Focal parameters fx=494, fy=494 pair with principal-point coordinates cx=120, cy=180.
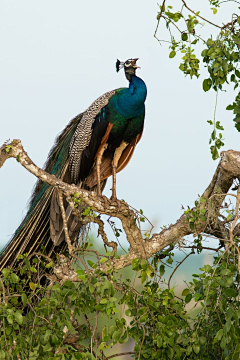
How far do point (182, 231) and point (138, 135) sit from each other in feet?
3.36

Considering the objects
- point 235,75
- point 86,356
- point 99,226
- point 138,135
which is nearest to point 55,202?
point 99,226

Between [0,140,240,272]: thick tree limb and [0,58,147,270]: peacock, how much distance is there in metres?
0.38

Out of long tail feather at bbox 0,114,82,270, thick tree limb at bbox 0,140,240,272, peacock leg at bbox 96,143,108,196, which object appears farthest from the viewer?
peacock leg at bbox 96,143,108,196

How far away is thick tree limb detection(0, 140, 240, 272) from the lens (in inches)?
109

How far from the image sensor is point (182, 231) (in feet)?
9.91

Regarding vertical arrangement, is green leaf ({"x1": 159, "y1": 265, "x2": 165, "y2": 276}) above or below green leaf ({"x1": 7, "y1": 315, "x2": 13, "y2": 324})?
above

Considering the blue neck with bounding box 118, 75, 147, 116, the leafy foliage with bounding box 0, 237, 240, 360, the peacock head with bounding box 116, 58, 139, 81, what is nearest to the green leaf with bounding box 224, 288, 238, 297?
the leafy foliage with bounding box 0, 237, 240, 360

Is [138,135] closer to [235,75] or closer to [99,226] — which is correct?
[99,226]

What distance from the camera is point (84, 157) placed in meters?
3.53

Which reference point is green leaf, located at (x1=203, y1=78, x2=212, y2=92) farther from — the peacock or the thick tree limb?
the peacock

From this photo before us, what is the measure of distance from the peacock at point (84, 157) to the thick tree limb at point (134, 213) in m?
0.38

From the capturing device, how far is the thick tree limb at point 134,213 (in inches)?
109

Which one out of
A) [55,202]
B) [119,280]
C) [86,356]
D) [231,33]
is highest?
[231,33]

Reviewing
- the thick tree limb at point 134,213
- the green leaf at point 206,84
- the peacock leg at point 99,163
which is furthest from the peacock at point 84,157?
the green leaf at point 206,84
